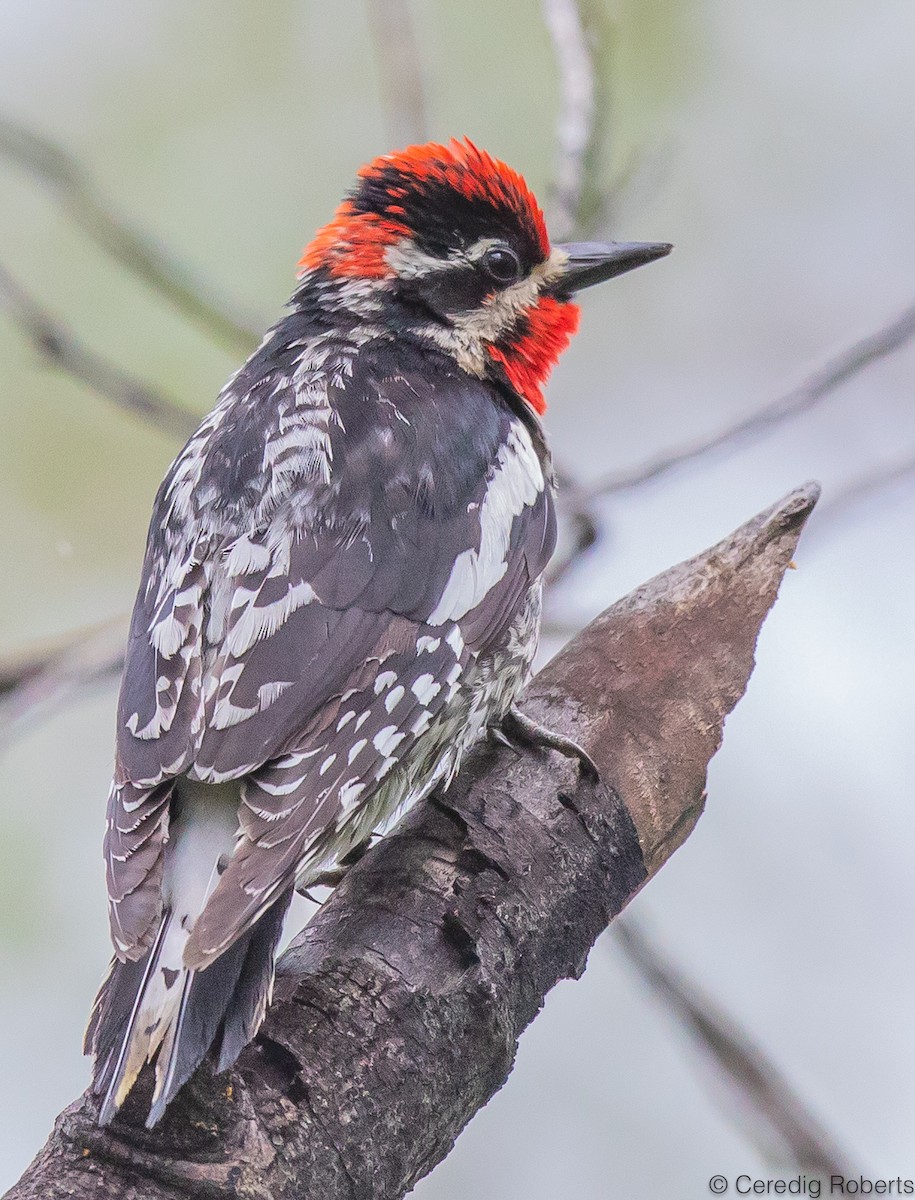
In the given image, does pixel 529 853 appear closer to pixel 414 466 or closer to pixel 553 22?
pixel 414 466

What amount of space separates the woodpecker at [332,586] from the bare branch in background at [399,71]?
3.04ft

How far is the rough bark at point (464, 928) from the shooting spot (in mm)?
1716

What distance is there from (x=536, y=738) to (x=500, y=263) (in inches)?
47.5

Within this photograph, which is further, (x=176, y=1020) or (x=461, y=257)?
(x=461, y=257)

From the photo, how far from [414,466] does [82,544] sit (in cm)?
254

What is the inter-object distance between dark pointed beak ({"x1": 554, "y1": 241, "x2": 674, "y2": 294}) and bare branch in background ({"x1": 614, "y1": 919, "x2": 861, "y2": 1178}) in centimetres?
175

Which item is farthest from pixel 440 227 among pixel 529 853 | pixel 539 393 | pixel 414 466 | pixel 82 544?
pixel 82 544

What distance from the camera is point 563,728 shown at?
2.53 meters

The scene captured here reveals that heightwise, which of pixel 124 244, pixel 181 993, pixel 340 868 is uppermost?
pixel 124 244

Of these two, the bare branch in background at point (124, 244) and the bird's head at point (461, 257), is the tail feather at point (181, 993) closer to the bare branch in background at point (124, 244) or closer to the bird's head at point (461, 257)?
the bird's head at point (461, 257)

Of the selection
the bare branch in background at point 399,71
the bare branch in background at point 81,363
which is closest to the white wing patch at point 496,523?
the bare branch in background at point 81,363

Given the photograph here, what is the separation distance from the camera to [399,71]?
13.5ft

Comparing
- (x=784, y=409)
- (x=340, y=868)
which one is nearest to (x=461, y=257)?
(x=784, y=409)

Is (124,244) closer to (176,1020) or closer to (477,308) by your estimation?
(477,308)
